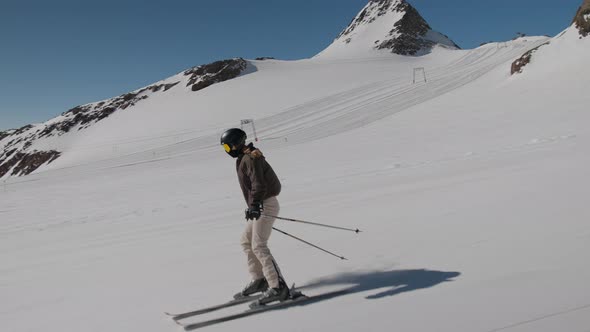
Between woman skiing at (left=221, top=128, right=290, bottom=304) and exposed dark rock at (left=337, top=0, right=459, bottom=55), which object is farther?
exposed dark rock at (left=337, top=0, right=459, bottom=55)

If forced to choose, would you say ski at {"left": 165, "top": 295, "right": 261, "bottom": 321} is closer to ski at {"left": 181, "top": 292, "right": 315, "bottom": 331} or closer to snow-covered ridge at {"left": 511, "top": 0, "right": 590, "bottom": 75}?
ski at {"left": 181, "top": 292, "right": 315, "bottom": 331}

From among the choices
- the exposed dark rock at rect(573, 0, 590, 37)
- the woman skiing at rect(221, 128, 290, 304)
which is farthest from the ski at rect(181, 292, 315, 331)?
the exposed dark rock at rect(573, 0, 590, 37)

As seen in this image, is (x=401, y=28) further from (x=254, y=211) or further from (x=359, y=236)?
(x=254, y=211)

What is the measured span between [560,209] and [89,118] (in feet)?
272

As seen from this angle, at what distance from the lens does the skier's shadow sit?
4.67 m

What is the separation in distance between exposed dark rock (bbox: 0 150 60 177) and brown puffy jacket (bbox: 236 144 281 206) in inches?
2825

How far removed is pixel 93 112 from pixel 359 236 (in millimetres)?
84652

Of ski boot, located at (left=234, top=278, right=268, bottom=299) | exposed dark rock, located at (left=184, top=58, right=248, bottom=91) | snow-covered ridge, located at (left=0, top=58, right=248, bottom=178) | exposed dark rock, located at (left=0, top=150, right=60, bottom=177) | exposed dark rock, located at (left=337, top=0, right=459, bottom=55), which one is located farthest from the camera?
exposed dark rock, located at (left=337, top=0, right=459, bottom=55)

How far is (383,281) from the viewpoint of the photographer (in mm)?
4980

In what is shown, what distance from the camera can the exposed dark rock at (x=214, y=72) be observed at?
72188mm

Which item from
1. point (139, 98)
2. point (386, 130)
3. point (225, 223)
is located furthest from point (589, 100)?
point (139, 98)

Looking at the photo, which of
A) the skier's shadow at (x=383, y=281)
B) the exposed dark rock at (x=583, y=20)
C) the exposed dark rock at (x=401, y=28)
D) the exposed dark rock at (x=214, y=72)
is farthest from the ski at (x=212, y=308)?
the exposed dark rock at (x=401, y=28)

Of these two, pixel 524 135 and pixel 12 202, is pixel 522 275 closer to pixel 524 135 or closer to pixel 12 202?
pixel 524 135

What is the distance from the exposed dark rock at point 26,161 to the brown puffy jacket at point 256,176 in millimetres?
71754
